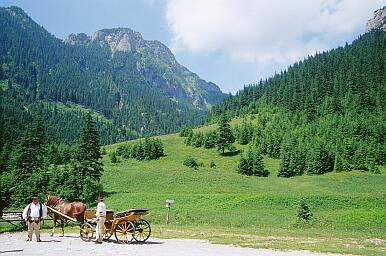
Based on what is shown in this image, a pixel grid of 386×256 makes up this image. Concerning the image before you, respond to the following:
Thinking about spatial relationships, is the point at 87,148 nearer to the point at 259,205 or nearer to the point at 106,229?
the point at 259,205

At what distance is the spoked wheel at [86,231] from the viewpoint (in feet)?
75.3

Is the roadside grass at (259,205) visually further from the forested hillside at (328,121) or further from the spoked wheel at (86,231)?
the forested hillside at (328,121)

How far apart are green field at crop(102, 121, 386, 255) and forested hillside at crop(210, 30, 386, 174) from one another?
684 centimetres

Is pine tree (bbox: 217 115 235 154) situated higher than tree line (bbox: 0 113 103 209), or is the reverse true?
pine tree (bbox: 217 115 235 154)

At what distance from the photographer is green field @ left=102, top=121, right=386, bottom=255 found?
26875mm

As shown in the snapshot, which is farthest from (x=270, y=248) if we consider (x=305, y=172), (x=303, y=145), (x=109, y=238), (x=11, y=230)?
(x=303, y=145)

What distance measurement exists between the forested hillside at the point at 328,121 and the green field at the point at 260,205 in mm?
6844

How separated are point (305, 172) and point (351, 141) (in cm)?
1976

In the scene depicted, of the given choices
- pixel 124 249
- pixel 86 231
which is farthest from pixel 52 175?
pixel 124 249

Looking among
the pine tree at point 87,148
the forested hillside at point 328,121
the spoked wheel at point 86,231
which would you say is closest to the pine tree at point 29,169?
the pine tree at point 87,148

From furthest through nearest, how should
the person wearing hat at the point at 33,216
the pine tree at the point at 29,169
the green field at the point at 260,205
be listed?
the pine tree at the point at 29,169, the green field at the point at 260,205, the person wearing hat at the point at 33,216

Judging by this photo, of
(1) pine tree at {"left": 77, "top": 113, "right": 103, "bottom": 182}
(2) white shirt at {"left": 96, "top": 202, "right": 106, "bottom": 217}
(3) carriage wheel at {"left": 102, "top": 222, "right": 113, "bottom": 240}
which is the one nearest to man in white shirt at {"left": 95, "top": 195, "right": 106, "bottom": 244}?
(2) white shirt at {"left": 96, "top": 202, "right": 106, "bottom": 217}

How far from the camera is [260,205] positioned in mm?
54719

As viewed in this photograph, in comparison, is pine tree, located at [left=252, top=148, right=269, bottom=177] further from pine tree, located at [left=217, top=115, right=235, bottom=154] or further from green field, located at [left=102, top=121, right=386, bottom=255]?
pine tree, located at [left=217, top=115, right=235, bottom=154]
